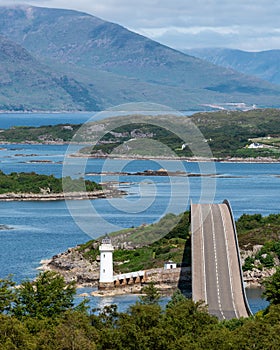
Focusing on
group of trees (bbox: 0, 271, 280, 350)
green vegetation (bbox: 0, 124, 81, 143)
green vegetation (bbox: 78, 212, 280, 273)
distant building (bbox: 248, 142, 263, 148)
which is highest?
green vegetation (bbox: 0, 124, 81, 143)

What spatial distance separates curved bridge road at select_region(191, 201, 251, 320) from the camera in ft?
106

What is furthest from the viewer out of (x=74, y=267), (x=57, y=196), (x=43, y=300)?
(x=57, y=196)

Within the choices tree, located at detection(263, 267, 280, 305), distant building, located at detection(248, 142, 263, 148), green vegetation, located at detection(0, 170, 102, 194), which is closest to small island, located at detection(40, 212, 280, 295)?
tree, located at detection(263, 267, 280, 305)

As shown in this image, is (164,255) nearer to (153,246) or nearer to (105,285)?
(153,246)

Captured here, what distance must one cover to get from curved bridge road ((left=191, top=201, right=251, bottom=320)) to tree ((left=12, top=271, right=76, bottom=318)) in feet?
19.0

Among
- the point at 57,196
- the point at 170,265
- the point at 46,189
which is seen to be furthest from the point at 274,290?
the point at 46,189

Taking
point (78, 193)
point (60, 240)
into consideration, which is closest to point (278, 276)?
point (60, 240)

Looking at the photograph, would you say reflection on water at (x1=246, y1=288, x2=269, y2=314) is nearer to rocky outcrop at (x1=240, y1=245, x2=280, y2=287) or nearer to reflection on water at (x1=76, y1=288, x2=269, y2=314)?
reflection on water at (x1=76, y1=288, x2=269, y2=314)

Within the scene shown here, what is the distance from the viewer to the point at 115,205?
71.4 meters

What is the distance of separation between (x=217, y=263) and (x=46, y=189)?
4409 cm

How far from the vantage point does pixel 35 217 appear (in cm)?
6581

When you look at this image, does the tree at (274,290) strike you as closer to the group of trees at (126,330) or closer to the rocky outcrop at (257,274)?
the group of trees at (126,330)

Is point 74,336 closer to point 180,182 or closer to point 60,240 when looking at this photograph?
point 60,240

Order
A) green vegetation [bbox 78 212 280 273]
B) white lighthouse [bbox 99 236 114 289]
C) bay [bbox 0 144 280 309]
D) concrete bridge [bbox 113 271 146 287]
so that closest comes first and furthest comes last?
white lighthouse [bbox 99 236 114 289]
concrete bridge [bbox 113 271 146 287]
green vegetation [bbox 78 212 280 273]
bay [bbox 0 144 280 309]
